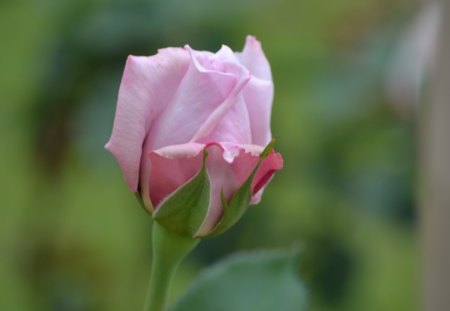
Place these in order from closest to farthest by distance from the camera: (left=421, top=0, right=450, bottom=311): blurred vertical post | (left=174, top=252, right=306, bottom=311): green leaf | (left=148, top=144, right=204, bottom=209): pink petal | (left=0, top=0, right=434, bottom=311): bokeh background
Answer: (left=148, top=144, right=204, bottom=209): pink petal
(left=174, top=252, right=306, bottom=311): green leaf
(left=421, top=0, right=450, bottom=311): blurred vertical post
(left=0, top=0, right=434, bottom=311): bokeh background

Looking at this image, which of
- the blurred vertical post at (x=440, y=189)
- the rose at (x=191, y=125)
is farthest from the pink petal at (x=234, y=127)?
the blurred vertical post at (x=440, y=189)

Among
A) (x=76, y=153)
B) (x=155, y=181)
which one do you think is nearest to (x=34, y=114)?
(x=76, y=153)

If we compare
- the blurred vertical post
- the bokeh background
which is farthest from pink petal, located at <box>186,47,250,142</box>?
the bokeh background

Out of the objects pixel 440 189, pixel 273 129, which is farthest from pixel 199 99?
pixel 273 129

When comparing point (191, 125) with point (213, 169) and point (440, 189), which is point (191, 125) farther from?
point (440, 189)

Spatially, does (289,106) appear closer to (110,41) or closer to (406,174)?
(406,174)

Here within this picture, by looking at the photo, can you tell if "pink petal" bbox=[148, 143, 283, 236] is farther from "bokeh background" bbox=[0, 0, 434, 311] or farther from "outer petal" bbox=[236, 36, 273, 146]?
"bokeh background" bbox=[0, 0, 434, 311]
